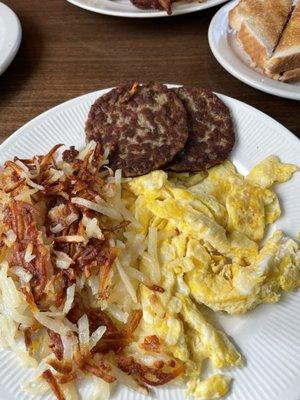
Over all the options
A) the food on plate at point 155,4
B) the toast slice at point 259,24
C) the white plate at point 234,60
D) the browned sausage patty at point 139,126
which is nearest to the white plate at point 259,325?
the browned sausage patty at point 139,126

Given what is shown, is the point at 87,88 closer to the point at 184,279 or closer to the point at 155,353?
the point at 184,279

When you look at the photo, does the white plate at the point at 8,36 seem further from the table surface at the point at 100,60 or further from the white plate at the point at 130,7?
the white plate at the point at 130,7

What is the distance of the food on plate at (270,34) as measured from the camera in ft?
9.01

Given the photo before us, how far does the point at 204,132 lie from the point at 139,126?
325 mm

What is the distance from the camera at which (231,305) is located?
1.83m

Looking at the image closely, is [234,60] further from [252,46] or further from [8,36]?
[8,36]

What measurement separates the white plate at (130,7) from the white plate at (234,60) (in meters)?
0.16

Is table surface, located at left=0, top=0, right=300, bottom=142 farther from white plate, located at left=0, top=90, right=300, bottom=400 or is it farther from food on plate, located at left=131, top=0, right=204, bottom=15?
white plate, located at left=0, top=90, right=300, bottom=400

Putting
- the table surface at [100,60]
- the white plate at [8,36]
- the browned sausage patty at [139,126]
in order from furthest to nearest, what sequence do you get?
the white plate at [8,36]
the table surface at [100,60]
the browned sausage patty at [139,126]

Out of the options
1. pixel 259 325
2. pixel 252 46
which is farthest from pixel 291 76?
Result: pixel 259 325

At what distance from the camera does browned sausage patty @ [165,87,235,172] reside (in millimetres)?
2289

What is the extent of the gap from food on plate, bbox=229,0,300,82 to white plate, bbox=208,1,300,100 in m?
0.05

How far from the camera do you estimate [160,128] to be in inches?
93.2

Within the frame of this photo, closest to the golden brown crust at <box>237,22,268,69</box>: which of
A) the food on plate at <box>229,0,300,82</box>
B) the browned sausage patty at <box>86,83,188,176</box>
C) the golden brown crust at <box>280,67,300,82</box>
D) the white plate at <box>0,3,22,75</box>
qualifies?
the food on plate at <box>229,0,300,82</box>
